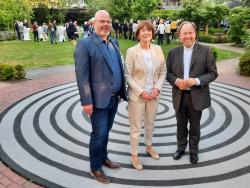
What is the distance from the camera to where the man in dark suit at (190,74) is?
4.29m

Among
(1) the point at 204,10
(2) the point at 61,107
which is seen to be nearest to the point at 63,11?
(1) the point at 204,10

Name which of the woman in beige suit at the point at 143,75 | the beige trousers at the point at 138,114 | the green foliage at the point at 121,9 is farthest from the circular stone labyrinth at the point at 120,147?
the green foliage at the point at 121,9

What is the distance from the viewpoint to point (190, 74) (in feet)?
14.4

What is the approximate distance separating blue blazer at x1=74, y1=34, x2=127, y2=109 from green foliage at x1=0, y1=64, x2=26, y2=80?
6.83 m

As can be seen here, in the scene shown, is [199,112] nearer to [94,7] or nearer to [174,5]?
[94,7]

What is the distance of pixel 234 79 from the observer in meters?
10.1

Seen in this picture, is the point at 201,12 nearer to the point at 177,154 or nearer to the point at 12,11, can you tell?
the point at 12,11

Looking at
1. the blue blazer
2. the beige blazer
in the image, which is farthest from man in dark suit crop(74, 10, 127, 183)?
the beige blazer

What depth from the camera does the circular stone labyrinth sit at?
4355 mm

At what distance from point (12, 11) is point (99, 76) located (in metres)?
24.5

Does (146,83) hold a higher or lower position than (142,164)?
higher

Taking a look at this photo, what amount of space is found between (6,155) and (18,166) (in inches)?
17.9

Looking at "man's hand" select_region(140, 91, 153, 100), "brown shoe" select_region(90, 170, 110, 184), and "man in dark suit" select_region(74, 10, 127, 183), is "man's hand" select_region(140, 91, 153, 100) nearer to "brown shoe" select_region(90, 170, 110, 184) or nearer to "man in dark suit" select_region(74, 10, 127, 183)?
"man in dark suit" select_region(74, 10, 127, 183)

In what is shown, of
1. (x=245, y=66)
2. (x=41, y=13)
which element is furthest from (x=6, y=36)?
(x=245, y=66)
